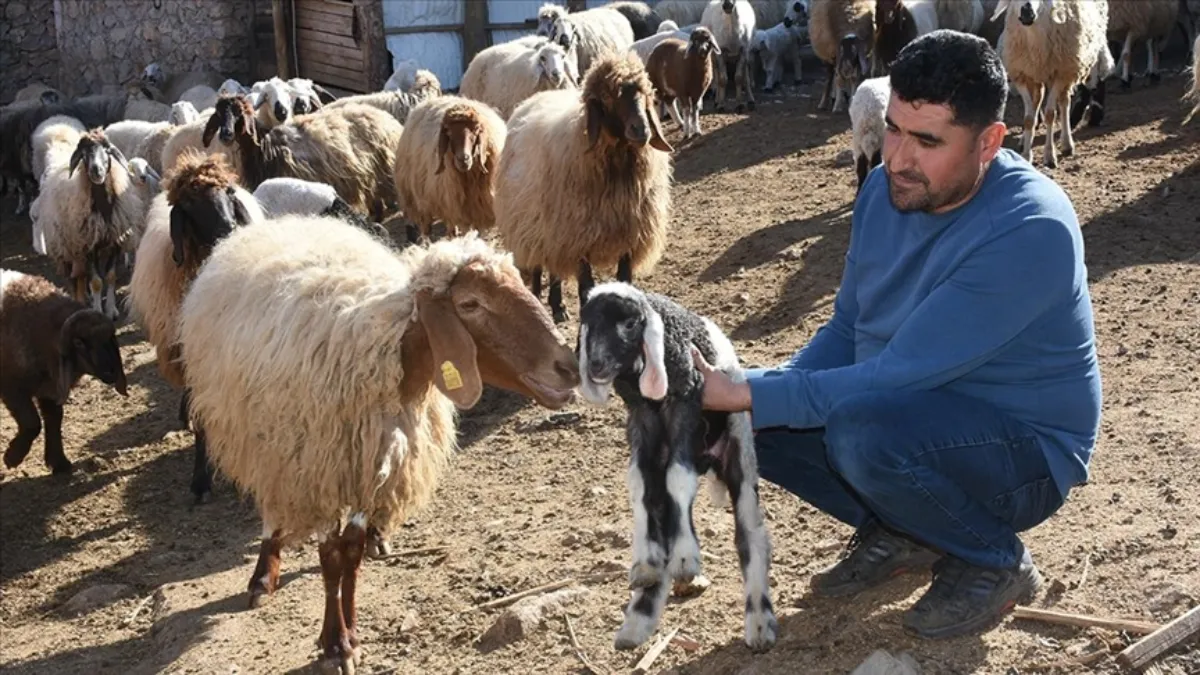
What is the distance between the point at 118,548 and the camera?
6965mm

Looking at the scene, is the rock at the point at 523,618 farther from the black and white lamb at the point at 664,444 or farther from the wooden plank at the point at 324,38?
the wooden plank at the point at 324,38

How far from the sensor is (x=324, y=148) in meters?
11.7

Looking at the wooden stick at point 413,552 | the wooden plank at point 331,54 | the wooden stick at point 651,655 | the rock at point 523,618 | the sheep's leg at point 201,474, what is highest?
the wooden plank at point 331,54

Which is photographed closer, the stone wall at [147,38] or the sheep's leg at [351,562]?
the sheep's leg at [351,562]

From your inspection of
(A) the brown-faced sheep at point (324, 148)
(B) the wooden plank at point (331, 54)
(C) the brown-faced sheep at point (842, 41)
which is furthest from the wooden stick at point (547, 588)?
(B) the wooden plank at point (331, 54)

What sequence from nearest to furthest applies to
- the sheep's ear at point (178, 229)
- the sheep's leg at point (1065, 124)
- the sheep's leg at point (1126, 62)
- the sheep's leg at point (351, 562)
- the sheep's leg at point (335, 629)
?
the sheep's leg at point (335, 629)
the sheep's leg at point (351, 562)
the sheep's ear at point (178, 229)
the sheep's leg at point (1065, 124)
the sheep's leg at point (1126, 62)

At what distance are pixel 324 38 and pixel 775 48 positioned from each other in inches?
222

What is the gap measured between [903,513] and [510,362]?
1.40 metres

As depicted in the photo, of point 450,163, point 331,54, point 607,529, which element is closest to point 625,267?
point 450,163

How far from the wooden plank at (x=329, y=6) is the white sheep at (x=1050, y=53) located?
8.78 meters

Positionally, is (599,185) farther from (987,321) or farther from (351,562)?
(987,321)

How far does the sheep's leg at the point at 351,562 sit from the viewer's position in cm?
496

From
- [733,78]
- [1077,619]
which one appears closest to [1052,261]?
[1077,619]

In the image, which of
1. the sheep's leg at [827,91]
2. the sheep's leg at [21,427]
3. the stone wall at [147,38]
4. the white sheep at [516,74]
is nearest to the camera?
the sheep's leg at [21,427]
